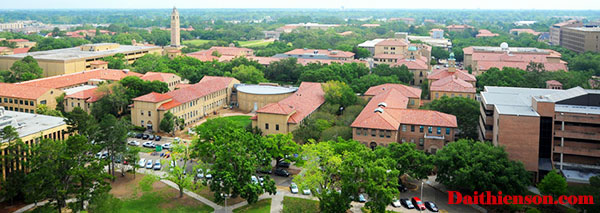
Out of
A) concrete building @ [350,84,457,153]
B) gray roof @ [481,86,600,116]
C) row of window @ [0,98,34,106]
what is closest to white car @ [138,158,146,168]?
concrete building @ [350,84,457,153]

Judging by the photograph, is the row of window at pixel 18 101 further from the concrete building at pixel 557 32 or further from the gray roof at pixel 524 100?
the concrete building at pixel 557 32

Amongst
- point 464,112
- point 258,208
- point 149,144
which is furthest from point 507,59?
point 258,208

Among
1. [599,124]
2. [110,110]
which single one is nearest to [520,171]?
[599,124]

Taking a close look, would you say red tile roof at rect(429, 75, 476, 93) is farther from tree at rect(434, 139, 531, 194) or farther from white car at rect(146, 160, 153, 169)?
white car at rect(146, 160, 153, 169)

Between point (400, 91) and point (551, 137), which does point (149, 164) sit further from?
point (551, 137)

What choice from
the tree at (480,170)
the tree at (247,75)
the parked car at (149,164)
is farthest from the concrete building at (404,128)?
the tree at (247,75)

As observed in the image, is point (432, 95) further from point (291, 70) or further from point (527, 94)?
point (291, 70)
